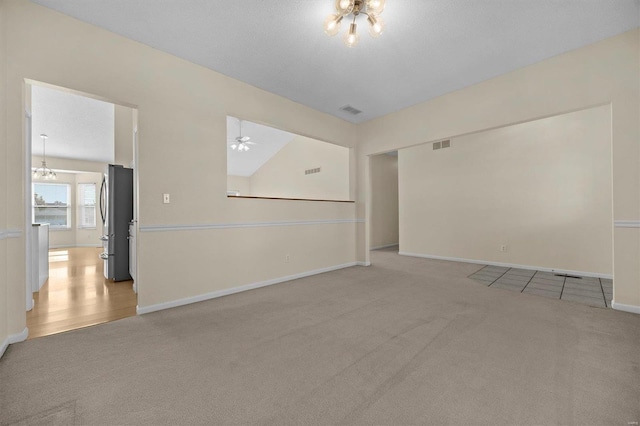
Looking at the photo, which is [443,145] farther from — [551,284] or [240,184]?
[240,184]

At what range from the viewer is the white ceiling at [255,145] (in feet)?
23.6

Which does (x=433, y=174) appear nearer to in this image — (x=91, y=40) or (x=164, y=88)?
(x=164, y=88)

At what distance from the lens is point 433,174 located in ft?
21.2

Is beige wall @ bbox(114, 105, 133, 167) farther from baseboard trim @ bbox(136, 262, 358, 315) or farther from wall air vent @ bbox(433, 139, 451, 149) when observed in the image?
wall air vent @ bbox(433, 139, 451, 149)

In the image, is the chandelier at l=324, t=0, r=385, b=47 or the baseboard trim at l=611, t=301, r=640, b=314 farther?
the baseboard trim at l=611, t=301, r=640, b=314

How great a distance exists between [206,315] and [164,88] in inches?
103

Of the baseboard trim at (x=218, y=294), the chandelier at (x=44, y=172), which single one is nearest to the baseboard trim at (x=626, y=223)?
the baseboard trim at (x=218, y=294)

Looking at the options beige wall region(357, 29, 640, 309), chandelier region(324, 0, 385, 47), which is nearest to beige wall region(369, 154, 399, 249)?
beige wall region(357, 29, 640, 309)

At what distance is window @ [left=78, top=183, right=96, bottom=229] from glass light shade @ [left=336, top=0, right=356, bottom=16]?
1057 cm

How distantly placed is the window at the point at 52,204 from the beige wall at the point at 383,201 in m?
10.1

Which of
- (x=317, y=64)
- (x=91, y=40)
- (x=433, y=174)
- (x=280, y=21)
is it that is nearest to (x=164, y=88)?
(x=91, y=40)

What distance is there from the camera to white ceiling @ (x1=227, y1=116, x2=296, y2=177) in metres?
7.19

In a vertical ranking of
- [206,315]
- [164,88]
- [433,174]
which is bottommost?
[206,315]

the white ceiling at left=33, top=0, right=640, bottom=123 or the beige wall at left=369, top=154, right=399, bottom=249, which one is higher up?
the white ceiling at left=33, top=0, right=640, bottom=123
